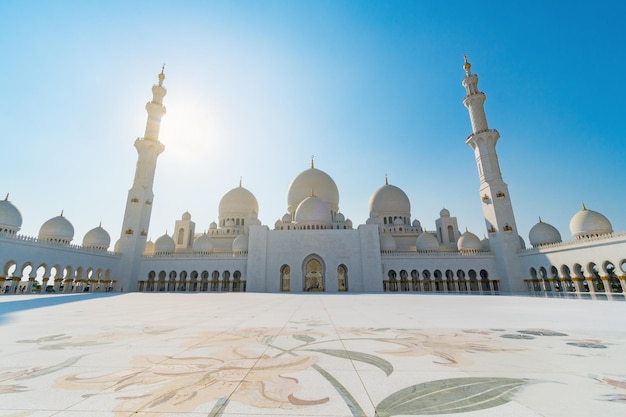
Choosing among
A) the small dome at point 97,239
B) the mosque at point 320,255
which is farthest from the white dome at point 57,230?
the small dome at point 97,239

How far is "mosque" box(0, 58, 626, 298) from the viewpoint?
22953 millimetres

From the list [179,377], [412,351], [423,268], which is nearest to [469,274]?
[423,268]

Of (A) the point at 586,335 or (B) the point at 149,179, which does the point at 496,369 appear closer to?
(A) the point at 586,335

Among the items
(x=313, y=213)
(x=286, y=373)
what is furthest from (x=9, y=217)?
(x=286, y=373)

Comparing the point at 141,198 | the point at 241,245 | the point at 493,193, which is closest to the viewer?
the point at 493,193

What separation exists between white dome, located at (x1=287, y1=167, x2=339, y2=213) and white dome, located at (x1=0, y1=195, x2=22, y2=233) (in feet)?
80.0

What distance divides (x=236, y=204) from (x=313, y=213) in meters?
13.1

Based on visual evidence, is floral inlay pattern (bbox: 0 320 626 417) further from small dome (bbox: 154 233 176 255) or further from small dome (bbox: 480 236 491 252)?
small dome (bbox: 154 233 176 255)

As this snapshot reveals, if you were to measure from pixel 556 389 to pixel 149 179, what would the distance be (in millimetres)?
34347

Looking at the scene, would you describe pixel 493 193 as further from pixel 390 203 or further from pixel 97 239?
pixel 97 239

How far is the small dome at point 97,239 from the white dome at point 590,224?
43613 millimetres

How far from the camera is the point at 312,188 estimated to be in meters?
33.8

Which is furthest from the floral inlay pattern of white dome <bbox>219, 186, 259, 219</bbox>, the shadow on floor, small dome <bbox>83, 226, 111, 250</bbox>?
white dome <bbox>219, 186, 259, 219</bbox>

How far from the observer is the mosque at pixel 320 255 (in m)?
23.0
